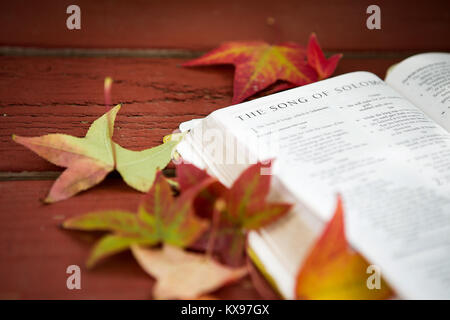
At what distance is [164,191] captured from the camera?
451mm

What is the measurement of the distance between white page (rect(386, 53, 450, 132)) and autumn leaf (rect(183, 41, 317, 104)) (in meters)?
0.12

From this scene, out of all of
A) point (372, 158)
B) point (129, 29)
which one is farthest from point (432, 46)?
point (129, 29)

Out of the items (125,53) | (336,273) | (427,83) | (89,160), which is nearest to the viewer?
(336,273)

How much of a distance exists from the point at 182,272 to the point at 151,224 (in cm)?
5

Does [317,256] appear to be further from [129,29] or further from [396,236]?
[129,29]

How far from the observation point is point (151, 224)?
438mm

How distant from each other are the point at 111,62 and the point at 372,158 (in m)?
0.43

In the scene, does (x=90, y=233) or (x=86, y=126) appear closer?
(x=90, y=233)

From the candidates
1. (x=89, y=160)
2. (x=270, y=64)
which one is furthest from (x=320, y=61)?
(x=89, y=160)

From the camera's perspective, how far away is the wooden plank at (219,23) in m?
0.79
